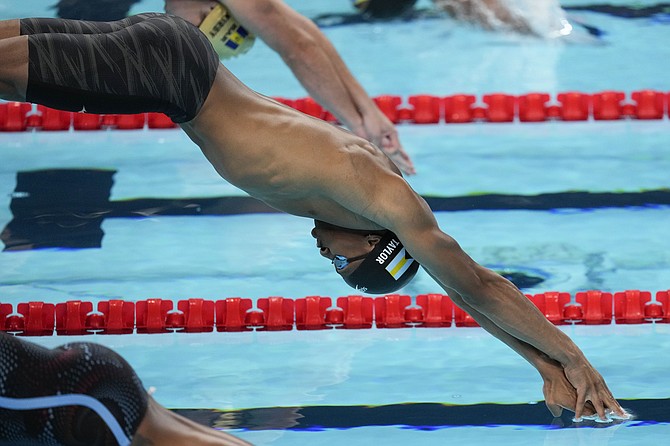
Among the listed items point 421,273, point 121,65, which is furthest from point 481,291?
point 421,273

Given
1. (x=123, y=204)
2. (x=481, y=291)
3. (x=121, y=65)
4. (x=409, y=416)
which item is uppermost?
(x=121, y=65)

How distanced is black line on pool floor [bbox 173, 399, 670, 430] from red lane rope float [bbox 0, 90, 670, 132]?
2.66 m

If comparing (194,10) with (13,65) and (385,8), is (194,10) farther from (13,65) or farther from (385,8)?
(385,8)

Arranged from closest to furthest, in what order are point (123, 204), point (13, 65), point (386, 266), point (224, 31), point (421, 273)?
1. point (13, 65)
2. point (386, 266)
3. point (224, 31)
4. point (421, 273)
5. point (123, 204)

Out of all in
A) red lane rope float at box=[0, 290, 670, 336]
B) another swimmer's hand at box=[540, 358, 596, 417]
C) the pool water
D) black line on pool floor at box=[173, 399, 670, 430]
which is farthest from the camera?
red lane rope float at box=[0, 290, 670, 336]

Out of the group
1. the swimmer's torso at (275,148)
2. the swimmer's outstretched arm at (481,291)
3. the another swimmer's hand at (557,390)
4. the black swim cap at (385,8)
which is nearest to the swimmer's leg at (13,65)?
the swimmer's torso at (275,148)

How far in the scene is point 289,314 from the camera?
4.68m

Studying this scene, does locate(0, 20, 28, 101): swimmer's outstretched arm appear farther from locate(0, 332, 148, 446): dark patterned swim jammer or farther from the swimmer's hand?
the swimmer's hand

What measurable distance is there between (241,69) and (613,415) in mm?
3946

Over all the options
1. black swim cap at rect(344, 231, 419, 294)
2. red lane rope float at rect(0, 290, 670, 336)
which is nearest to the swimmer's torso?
black swim cap at rect(344, 231, 419, 294)

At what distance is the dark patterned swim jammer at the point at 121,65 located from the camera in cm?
308

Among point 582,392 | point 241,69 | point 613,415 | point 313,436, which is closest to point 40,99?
point 313,436

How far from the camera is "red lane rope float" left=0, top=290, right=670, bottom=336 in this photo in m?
4.63

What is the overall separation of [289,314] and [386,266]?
1.24m
